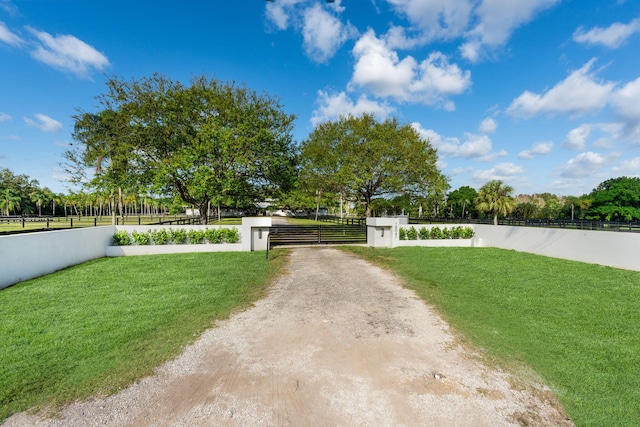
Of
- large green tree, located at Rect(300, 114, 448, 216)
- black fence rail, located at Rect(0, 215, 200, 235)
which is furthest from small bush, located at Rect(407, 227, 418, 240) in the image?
black fence rail, located at Rect(0, 215, 200, 235)

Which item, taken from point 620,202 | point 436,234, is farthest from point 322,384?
point 620,202

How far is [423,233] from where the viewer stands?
53.7ft

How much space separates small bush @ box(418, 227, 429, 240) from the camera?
16344mm

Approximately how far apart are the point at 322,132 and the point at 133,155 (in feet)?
50.1

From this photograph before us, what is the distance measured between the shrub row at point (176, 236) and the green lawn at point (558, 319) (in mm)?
7115

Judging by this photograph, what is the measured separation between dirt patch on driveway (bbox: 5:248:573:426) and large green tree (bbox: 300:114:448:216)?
18808mm

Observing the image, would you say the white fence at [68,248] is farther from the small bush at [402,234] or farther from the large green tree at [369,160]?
the large green tree at [369,160]

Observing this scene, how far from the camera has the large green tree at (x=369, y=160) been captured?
76.6ft

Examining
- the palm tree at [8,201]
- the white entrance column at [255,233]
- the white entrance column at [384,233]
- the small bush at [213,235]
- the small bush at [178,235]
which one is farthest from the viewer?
the palm tree at [8,201]

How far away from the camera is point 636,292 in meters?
7.51

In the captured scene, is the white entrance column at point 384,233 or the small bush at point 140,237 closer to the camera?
the small bush at point 140,237

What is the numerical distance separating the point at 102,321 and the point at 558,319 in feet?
28.1

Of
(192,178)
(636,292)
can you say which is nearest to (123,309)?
(192,178)

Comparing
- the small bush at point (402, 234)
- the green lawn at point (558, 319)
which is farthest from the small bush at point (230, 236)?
the small bush at point (402, 234)
